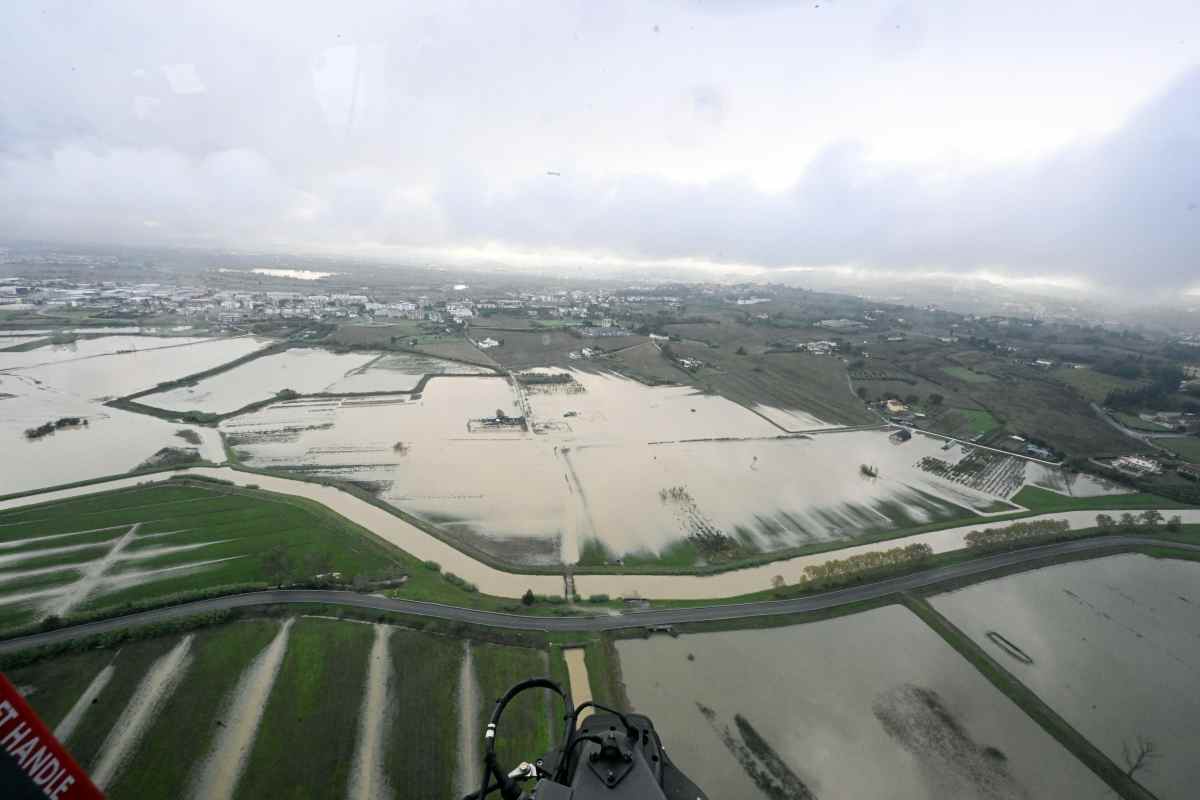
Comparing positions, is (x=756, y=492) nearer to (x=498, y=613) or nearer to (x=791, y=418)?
(x=791, y=418)

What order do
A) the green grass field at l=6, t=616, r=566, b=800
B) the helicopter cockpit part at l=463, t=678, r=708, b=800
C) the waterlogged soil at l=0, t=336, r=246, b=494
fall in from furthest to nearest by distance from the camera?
the waterlogged soil at l=0, t=336, r=246, b=494, the green grass field at l=6, t=616, r=566, b=800, the helicopter cockpit part at l=463, t=678, r=708, b=800

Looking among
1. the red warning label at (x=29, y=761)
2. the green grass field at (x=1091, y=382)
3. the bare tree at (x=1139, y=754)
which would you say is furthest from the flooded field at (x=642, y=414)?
the green grass field at (x=1091, y=382)

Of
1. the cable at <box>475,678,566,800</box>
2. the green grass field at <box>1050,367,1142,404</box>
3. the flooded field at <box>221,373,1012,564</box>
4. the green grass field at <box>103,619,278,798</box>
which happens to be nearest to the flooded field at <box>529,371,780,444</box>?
the flooded field at <box>221,373,1012,564</box>

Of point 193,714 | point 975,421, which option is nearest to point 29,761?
point 193,714

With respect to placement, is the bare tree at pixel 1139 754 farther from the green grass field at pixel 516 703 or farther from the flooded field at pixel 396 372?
the flooded field at pixel 396 372

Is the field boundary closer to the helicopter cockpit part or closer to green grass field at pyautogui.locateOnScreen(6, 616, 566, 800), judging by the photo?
green grass field at pyautogui.locateOnScreen(6, 616, 566, 800)

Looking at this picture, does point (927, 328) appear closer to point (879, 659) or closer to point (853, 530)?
point (853, 530)
